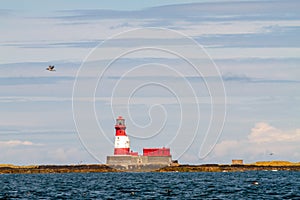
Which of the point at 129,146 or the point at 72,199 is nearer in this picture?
the point at 72,199

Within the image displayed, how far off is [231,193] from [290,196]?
8195 mm

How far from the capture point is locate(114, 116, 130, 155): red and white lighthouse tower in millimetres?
196250

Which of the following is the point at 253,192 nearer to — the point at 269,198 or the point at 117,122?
the point at 269,198

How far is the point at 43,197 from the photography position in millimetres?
101562

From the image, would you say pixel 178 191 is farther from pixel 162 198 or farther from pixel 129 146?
pixel 129 146

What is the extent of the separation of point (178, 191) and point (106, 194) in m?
9.89

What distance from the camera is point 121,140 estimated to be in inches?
7721

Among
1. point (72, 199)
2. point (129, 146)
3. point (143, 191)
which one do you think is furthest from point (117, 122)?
point (72, 199)

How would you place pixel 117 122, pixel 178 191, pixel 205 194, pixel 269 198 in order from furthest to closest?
pixel 117 122
pixel 178 191
pixel 205 194
pixel 269 198

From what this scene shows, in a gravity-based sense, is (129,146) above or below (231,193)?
above

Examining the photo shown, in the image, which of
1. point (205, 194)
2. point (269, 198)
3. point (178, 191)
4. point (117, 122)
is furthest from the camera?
point (117, 122)

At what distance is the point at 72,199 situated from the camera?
96.9 metres

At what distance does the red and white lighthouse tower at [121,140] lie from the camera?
196 meters

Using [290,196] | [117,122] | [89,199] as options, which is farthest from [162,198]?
[117,122]
